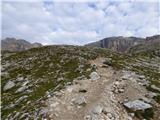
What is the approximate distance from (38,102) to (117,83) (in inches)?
391

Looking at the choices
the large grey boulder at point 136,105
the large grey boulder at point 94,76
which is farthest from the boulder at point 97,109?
the large grey boulder at point 94,76

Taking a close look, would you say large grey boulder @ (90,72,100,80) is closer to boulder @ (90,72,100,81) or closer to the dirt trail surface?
boulder @ (90,72,100,81)

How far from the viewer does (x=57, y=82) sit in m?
33.1

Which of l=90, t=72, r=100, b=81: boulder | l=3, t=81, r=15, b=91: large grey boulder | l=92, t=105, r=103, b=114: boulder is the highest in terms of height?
l=90, t=72, r=100, b=81: boulder

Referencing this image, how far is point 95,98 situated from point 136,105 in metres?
4.31

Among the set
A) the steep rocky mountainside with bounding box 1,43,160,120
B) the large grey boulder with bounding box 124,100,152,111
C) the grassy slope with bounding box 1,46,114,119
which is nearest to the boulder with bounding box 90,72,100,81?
the steep rocky mountainside with bounding box 1,43,160,120

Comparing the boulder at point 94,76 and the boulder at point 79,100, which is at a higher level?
the boulder at point 94,76

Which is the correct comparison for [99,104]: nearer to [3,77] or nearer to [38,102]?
[38,102]

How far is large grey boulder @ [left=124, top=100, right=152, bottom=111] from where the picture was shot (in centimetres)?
2567

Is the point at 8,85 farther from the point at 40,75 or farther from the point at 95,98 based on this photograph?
the point at 95,98

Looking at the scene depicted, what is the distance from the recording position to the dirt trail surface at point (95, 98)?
2412 cm

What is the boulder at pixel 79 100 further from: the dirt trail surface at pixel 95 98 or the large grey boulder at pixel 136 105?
the large grey boulder at pixel 136 105

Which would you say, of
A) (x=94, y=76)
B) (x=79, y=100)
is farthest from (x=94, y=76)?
(x=79, y=100)

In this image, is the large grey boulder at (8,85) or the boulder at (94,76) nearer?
the boulder at (94,76)
